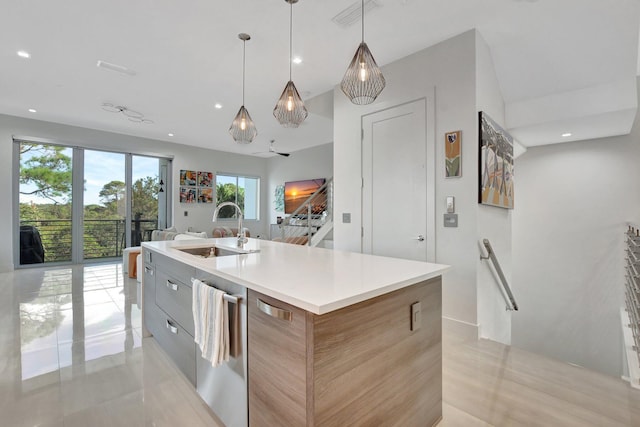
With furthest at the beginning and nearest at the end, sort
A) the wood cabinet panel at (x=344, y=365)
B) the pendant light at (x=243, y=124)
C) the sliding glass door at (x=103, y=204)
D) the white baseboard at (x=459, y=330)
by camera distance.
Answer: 1. the sliding glass door at (x=103, y=204)
2. the pendant light at (x=243, y=124)
3. the white baseboard at (x=459, y=330)
4. the wood cabinet panel at (x=344, y=365)

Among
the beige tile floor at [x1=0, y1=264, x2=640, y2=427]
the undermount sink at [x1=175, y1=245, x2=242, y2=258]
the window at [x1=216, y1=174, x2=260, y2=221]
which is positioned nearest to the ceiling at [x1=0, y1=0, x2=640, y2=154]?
the undermount sink at [x1=175, y1=245, x2=242, y2=258]

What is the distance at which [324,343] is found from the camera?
106cm

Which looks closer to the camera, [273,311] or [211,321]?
[273,311]

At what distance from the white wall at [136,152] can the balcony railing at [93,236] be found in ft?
1.73

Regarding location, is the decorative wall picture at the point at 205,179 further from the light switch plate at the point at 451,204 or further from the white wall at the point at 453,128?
the light switch plate at the point at 451,204

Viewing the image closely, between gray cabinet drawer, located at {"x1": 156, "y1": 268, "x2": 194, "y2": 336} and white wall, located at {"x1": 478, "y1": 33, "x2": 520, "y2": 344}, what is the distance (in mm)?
2539

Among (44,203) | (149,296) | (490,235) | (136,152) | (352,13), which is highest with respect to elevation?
(352,13)

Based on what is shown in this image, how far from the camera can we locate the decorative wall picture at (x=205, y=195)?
8.20 meters

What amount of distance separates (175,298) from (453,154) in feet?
9.17

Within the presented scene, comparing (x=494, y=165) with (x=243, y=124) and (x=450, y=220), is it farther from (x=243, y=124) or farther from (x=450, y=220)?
(x=243, y=124)

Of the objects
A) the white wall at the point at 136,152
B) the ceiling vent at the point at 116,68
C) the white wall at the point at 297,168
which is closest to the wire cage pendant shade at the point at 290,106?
the ceiling vent at the point at 116,68

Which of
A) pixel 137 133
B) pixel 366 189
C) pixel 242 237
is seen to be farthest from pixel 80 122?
pixel 366 189

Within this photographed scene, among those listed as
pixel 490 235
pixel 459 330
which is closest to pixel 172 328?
pixel 459 330

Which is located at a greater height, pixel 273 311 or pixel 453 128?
pixel 453 128
